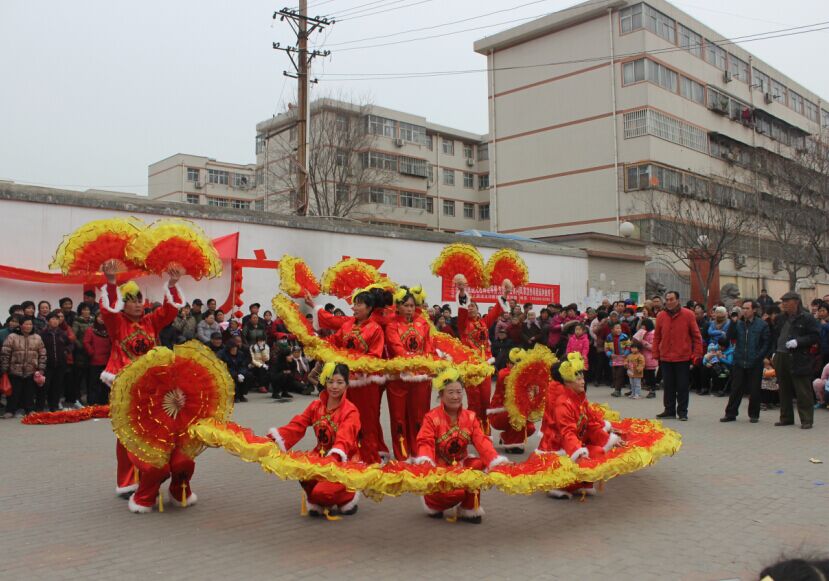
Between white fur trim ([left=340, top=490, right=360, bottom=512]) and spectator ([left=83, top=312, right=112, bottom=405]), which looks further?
spectator ([left=83, top=312, right=112, bottom=405])

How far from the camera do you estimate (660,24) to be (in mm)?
33750

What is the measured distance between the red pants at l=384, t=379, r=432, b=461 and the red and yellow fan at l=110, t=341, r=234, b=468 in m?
1.78

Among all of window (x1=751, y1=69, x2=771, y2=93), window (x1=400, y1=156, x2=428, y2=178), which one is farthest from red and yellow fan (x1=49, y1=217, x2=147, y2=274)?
window (x1=751, y1=69, x2=771, y2=93)

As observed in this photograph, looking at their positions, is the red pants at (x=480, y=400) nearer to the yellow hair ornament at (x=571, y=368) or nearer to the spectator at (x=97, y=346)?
the yellow hair ornament at (x=571, y=368)

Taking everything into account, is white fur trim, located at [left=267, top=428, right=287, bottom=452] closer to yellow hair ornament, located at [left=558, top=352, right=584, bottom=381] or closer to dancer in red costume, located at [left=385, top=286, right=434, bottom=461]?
dancer in red costume, located at [left=385, top=286, right=434, bottom=461]

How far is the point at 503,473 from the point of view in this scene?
463 centimetres

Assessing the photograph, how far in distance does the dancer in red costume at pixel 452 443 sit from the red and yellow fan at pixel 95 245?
263cm

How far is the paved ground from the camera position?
4.12m

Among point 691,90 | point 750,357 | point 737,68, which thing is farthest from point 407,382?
point 737,68

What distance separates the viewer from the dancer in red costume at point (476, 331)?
773 cm

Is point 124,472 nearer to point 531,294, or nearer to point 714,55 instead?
point 531,294

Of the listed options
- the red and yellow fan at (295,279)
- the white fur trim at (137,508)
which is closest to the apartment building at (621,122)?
the red and yellow fan at (295,279)

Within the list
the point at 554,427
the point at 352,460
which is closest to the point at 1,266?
the point at 352,460

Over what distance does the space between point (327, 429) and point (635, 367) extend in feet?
26.7
